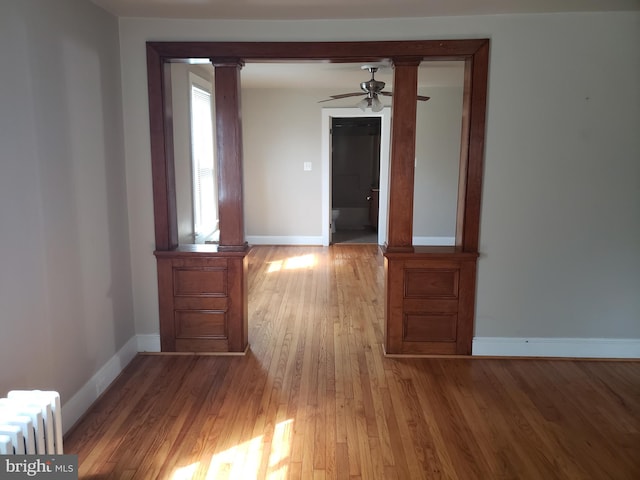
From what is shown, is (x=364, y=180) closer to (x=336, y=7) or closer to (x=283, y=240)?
(x=283, y=240)

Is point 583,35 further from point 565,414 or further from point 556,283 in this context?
point 565,414

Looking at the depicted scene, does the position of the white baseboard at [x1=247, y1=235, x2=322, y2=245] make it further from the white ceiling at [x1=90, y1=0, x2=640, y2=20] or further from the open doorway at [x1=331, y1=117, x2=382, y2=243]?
the white ceiling at [x1=90, y1=0, x2=640, y2=20]

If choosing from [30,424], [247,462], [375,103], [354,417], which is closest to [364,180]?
[375,103]

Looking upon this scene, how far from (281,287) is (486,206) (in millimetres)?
2598

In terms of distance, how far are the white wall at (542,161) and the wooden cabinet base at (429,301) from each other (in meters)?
0.12

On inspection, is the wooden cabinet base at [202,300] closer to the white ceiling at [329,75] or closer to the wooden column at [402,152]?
the wooden column at [402,152]

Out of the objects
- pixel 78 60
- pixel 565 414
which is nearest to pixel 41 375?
pixel 78 60

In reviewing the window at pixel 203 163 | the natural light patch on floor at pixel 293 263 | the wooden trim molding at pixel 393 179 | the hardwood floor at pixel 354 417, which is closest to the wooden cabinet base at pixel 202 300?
the wooden trim molding at pixel 393 179

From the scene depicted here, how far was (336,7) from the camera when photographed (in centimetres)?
303

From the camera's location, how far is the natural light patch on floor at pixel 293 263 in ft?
20.2

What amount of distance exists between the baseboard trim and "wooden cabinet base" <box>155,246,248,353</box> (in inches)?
10.2

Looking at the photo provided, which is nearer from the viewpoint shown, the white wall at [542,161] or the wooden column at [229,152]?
the white wall at [542,161]

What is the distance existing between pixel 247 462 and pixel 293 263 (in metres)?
4.12

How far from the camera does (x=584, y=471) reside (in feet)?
7.52
